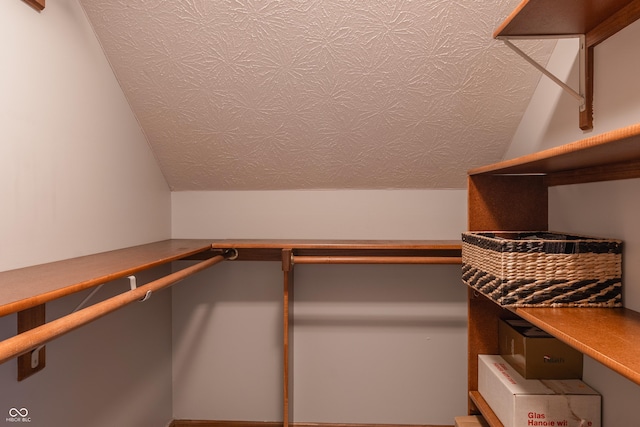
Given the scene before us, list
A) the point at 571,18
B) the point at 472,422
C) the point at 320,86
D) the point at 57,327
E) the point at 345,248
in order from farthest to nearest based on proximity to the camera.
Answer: the point at 345,248, the point at 320,86, the point at 472,422, the point at 571,18, the point at 57,327

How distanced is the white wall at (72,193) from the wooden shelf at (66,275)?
0.08 metres

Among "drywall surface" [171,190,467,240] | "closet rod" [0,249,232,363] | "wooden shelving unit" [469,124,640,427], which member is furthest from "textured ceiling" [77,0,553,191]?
"closet rod" [0,249,232,363]

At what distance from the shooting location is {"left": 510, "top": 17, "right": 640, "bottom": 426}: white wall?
1082 mm

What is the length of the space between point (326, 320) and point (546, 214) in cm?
108

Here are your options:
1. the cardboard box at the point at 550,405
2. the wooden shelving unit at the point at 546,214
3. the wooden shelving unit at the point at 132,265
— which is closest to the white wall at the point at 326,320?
the wooden shelving unit at the point at 132,265

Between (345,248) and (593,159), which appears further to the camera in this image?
(345,248)

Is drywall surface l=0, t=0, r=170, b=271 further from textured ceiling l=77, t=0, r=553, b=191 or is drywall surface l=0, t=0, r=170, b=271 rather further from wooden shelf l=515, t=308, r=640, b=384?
wooden shelf l=515, t=308, r=640, b=384

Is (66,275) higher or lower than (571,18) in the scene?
lower

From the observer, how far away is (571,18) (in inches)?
43.9

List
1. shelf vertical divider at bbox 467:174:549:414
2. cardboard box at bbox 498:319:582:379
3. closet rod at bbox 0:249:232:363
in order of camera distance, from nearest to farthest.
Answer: closet rod at bbox 0:249:232:363, cardboard box at bbox 498:319:582:379, shelf vertical divider at bbox 467:174:549:414

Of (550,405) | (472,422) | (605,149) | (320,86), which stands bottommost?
(472,422)

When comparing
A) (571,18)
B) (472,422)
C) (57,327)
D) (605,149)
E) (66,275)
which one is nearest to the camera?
(57,327)

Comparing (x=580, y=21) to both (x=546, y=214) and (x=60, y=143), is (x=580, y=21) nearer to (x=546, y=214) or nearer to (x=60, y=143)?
(x=546, y=214)

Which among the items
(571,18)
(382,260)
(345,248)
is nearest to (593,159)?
→ (571,18)
